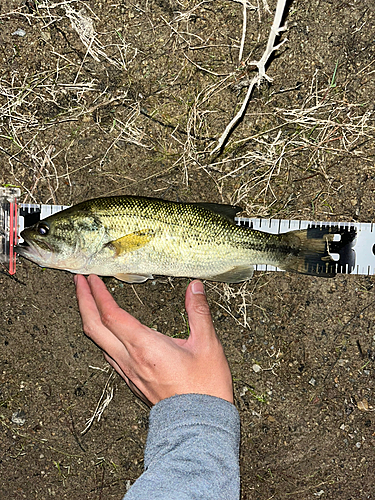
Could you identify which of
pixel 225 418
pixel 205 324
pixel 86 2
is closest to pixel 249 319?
pixel 205 324

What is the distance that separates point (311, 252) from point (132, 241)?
65.5 inches

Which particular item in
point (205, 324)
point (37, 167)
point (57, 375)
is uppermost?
point (37, 167)

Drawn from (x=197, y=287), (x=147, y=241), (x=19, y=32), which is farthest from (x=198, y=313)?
(x=19, y=32)

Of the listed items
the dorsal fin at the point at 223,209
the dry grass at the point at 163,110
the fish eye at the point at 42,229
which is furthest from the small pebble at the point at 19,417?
the dorsal fin at the point at 223,209

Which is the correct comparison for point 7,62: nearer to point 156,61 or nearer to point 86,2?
point 86,2

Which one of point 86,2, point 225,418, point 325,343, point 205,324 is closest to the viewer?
point 225,418

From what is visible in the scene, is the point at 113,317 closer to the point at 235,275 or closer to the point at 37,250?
the point at 37,250

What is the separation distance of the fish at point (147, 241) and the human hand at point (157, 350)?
0.93 ft

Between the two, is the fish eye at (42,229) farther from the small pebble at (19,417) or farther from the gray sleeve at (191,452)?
the small pebble at (19,417)

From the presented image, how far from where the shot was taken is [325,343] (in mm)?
3850

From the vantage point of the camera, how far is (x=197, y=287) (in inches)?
137

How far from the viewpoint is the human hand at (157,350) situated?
3.03 meters

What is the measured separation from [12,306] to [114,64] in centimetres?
259

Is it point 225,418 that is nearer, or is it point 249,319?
point 225,418
